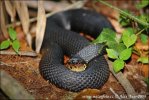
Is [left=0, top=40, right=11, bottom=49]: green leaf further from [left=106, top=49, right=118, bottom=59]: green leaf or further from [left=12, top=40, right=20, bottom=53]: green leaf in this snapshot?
[left=106, top=49, right=118, bottom=59]: green leaf

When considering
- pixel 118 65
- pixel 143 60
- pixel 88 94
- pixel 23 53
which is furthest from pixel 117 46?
pixel 23 53

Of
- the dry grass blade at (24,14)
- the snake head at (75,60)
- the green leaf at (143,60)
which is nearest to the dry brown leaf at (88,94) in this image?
the snake head at (75,60)

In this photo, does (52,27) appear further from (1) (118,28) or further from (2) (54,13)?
(1) (118,28)

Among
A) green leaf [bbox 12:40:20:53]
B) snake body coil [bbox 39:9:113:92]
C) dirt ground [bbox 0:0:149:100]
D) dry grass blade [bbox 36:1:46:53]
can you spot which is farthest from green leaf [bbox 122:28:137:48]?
green leaf [bbox 12:40:20:53]

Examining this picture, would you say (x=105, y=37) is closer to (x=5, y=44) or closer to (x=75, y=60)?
(x=75, y=60)

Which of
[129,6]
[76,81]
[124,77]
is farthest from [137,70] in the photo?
[129,6]
